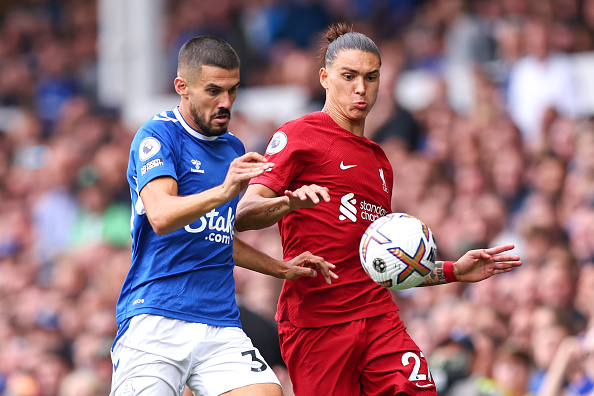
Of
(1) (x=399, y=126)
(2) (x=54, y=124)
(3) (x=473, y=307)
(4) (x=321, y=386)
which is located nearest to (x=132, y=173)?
(4) (x=321, y=386)

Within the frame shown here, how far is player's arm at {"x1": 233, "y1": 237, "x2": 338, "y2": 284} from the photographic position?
511 cm

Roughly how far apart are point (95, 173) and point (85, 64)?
381cm

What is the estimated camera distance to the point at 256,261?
529 cm

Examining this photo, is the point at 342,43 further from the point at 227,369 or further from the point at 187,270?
the point at 227,369

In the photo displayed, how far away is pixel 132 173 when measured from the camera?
483cm

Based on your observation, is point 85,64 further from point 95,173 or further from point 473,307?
point 473,307

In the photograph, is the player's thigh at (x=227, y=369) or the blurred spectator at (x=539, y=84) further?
the blurred spectator at (x=539, y=84)

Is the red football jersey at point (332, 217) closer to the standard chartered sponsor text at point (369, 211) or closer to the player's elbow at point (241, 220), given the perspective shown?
the standard chartered sponsor text at point (369, 211)

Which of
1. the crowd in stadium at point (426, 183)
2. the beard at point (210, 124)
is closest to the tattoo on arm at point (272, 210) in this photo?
the beard at point (210, 124)

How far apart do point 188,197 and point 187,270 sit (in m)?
0.54

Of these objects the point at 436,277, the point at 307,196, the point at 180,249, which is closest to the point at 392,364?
the point at 436,277

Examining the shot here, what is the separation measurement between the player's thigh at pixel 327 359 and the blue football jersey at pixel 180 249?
0.57 metres

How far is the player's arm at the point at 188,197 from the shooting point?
429 centimetres

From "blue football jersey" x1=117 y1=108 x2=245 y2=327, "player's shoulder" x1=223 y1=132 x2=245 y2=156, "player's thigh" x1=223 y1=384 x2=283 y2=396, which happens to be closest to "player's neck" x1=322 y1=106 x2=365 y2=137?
"player's shoulder" x1=223 y1=132 x2=245 y2=156
